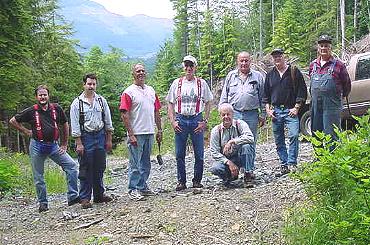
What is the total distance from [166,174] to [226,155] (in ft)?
17.0

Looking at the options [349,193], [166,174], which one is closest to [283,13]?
[166,174]

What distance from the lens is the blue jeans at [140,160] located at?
7.47 m

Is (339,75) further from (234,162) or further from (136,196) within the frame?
(136,196)

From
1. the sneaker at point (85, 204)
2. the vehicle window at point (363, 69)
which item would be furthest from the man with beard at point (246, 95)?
the vehicle window at point (363, 69)

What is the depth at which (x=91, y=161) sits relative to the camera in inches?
293

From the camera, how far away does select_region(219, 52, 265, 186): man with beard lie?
296 inches

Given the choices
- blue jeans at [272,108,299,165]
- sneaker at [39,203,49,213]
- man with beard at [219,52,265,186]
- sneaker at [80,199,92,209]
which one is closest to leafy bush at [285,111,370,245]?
blue jeans at [272,108,299,165]

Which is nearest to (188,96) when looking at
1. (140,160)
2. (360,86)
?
(140,160)

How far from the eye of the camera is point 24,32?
58.9 ft

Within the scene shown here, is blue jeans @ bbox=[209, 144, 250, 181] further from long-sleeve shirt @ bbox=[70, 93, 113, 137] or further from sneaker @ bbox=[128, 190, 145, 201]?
long-sleeve shirt @ bbox=[70, 93, 113, 137]

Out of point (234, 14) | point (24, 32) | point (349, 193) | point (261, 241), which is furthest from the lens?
point (234, 14)

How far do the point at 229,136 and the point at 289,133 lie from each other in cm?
104

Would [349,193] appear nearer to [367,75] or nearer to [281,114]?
[281,114]

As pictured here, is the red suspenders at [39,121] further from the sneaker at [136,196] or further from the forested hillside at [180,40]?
the forested hillside at [180,40]
